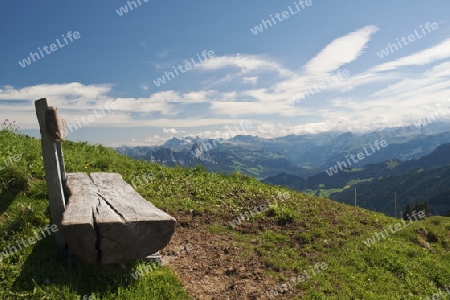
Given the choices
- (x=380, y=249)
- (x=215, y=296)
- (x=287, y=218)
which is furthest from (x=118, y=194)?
(x=380, y=249)

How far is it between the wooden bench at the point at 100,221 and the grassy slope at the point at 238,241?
0.90m

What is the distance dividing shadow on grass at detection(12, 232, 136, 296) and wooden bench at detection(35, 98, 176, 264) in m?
0.46

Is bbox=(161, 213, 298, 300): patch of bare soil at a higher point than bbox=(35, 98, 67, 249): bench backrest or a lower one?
lower

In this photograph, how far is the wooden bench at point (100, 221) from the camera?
20.0 ft

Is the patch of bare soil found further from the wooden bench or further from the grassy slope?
the wooden bench

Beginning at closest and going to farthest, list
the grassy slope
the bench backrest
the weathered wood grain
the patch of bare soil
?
the weathered wood grain
the grassy slope
the bench backrest
the patch of bare soil

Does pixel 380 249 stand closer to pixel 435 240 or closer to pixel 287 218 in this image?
pixel 287 218

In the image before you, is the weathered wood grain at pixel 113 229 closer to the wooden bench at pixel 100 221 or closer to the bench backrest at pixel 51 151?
the wooden bench at pixel 100 221

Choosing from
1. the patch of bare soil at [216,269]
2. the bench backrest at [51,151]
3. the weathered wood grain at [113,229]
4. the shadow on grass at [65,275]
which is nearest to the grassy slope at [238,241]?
the shadow on grass at [65,275]

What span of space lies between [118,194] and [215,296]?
12.1ft

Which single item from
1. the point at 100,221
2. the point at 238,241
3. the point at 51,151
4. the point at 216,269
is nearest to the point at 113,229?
the point at 100,221

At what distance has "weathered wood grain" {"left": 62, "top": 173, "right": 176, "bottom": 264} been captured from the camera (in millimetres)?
6059

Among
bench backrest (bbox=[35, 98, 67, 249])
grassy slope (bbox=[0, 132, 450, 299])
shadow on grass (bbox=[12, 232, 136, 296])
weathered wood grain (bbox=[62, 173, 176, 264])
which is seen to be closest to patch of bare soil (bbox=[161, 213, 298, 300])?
grassy slope (bbox=[0, 132, 450, 299])

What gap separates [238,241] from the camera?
12492mm
